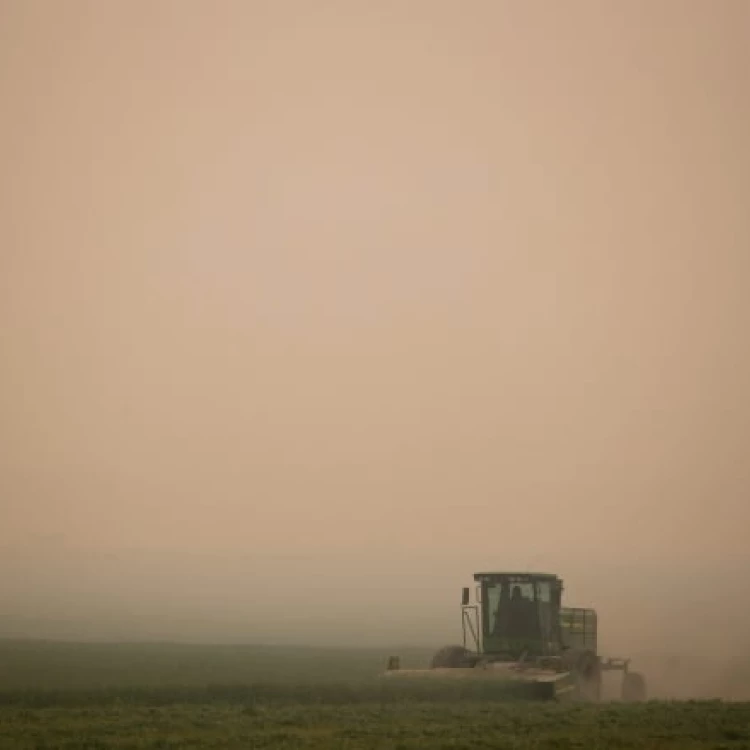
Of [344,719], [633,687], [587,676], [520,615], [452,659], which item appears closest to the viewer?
[344,719]

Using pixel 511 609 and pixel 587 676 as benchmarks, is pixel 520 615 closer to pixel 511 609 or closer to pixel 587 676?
pixel 511 609

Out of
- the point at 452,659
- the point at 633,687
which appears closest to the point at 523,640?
the point at 452,659

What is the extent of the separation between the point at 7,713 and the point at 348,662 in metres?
31.9

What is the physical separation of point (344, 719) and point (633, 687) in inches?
566

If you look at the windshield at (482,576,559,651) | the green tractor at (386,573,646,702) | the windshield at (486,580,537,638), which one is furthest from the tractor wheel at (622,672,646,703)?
the windshield at (486,580,537,638)

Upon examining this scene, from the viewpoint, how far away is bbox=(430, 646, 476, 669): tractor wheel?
1383 inches

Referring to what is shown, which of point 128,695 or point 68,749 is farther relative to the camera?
point 128,695

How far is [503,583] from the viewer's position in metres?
36.8

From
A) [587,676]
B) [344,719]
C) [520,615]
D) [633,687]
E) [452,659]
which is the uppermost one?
[520,615]

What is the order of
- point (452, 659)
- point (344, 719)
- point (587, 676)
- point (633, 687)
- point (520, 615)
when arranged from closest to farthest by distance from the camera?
point (344, 719), point (587, 676), point (452, 659), point (520, 615), point (633, 687)

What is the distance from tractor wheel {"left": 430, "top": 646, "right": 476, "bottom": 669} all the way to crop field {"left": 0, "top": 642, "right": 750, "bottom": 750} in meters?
4.01

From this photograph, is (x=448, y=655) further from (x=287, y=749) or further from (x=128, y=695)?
(x=287, y=749)

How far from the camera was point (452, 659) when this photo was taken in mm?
35406

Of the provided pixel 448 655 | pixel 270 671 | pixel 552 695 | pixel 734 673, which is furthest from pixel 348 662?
pixel 552 695
